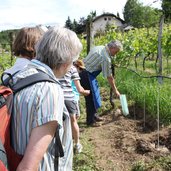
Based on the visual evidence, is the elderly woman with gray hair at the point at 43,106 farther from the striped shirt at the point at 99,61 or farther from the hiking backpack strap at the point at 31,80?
the striped shirt at the point at 99,61

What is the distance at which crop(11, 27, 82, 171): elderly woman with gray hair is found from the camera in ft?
5.23

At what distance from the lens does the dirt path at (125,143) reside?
4484 mm

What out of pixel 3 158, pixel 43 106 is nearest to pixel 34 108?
pixel 43 106

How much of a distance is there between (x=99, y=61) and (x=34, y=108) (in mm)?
4406

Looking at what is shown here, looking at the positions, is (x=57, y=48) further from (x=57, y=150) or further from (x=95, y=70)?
(x=95, y=70)

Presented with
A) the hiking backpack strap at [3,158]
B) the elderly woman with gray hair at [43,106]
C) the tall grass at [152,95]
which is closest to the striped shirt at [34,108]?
the elderly woman with gray hair at [43,106]

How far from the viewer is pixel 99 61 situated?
598 cm

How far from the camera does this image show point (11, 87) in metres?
1.71

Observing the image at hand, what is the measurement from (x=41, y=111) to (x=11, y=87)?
22 cm

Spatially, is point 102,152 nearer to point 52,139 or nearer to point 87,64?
point 87,64

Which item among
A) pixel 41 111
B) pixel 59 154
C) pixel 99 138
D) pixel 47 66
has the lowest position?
pixel 99 138

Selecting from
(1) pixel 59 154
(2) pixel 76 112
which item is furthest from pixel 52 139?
(2) pixel 76 112

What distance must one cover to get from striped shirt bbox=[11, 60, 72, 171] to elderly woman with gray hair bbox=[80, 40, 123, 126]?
4135mm

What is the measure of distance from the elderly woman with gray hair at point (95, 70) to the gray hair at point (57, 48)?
404cm
